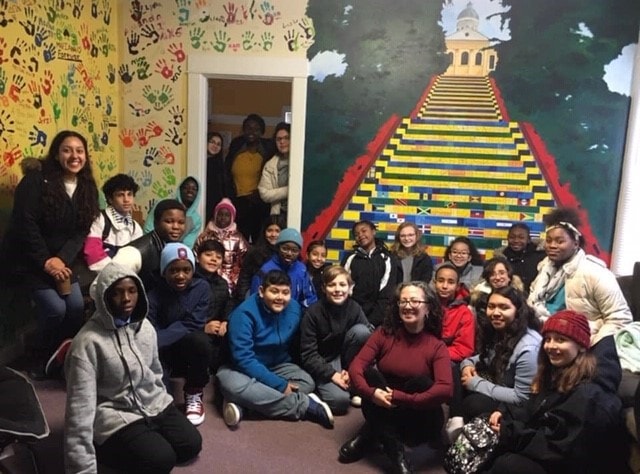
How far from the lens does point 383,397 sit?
2.46m

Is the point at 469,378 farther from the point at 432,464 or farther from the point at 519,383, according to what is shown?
the point at 432,464

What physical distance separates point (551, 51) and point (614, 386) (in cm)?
259

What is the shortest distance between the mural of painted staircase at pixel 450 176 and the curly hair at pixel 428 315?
67.6 inches

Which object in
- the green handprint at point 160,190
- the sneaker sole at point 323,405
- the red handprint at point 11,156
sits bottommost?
the sneaker sole at point 323,405

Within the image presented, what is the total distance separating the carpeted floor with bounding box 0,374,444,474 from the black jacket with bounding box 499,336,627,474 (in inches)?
17.7

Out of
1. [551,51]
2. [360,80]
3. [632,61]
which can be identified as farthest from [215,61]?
[632,61]

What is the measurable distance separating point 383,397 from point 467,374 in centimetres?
51

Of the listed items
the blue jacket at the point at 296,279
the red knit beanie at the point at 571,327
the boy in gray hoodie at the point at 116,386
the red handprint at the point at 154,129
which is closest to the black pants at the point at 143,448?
the boy in gray hoodie at the point at 116,386

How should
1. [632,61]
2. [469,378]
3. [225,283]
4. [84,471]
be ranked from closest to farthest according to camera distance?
1. [84,471]
2. [469,378]
3. [225,283]
4. [632,61]

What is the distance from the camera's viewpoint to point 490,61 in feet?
13.4

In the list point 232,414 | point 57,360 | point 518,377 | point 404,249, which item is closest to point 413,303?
point 518,377

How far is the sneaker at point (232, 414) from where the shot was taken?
2752mm

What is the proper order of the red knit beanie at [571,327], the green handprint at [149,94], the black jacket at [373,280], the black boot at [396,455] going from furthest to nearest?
the green handprint at [149,94] → the black jacket at [373,280] → the black boot at [396,455] → the red knit beanie at [571,327]

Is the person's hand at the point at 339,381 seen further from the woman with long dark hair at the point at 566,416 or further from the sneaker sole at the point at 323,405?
the woman with long dark hair at the point at 566,416
